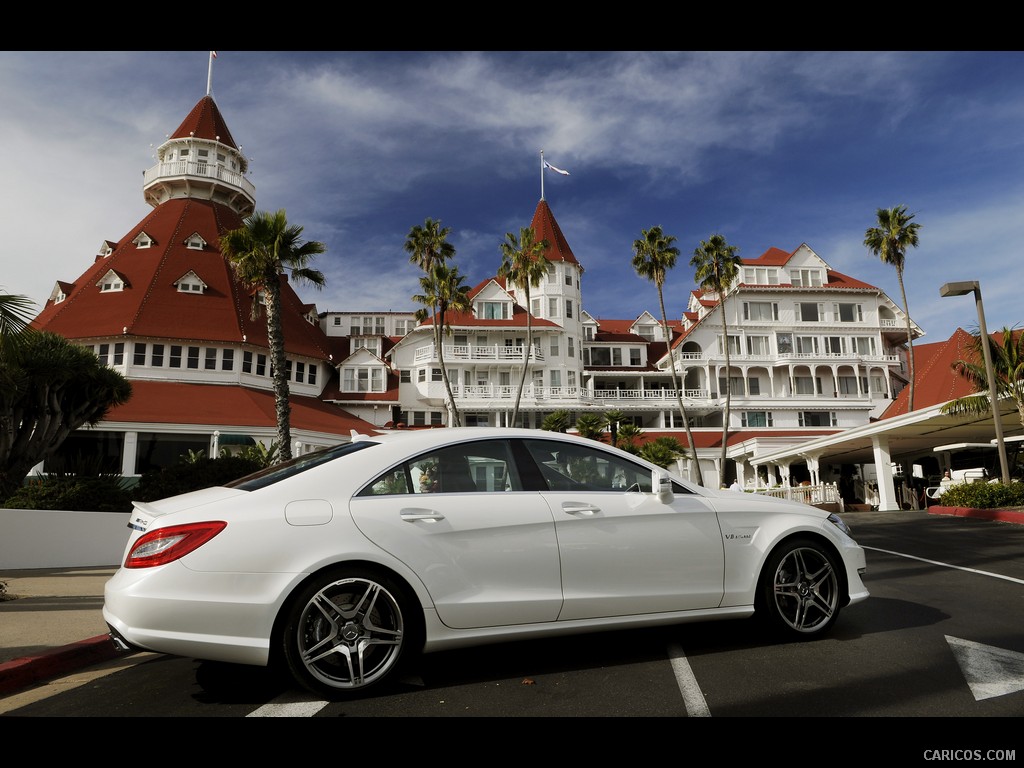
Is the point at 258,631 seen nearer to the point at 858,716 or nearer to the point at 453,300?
the point at 858,716

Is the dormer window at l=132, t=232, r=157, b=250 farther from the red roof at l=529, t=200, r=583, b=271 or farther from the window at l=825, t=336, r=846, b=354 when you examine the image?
the window at l=825, t=336, r=846, b=354

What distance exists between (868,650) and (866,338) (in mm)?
57017

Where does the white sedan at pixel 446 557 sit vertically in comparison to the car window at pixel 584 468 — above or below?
below

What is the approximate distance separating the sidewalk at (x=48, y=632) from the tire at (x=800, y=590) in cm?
531

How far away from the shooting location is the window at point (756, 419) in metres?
53.2

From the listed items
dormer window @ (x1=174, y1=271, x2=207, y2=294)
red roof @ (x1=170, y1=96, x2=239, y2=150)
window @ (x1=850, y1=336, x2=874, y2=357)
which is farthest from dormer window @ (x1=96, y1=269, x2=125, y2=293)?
window @ (x1=850, y1=336, x2=874, y2=357)

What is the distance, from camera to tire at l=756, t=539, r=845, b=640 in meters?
5.01

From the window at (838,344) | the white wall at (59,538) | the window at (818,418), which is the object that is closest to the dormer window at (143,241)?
the white wall at (59,538)

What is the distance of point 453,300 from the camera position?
41469mm

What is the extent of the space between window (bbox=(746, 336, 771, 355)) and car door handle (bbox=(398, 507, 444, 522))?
5379 cm

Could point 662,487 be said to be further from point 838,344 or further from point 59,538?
point 838,344

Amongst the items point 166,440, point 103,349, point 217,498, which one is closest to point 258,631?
point 217,498

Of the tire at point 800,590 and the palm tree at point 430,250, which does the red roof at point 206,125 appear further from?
the tire at point 800,590
